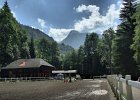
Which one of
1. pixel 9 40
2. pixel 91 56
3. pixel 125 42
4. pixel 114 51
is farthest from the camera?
pixel 91 56

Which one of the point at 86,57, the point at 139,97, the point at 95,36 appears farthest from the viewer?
the point at 95,36

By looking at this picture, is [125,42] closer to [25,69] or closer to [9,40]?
[25,69]

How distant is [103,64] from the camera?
13538 centimetres

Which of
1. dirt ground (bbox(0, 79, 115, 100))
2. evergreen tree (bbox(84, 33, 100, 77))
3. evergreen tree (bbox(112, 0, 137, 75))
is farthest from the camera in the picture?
evergreen tree (bbox(84, 33, 100, 77))

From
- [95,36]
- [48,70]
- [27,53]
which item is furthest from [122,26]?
[95,36]

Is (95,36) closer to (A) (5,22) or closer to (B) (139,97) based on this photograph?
(A) (5,22)

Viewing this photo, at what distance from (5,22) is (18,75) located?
78.8ft

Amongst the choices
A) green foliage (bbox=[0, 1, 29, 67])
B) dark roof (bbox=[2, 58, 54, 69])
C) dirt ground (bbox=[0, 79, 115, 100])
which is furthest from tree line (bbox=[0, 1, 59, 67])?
dirt ground (bbox=[0, 79, 115, 100])

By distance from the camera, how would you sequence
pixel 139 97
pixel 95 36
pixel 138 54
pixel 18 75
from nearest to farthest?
1. pixel 139 97
2. pixel 138 54
3. pixel 18 75
4. pixel 95 36

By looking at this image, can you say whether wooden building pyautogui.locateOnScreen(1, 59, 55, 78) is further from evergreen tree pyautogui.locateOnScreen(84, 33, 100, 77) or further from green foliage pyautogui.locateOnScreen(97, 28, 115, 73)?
green foliage pyautogui.locateOnScreen(97, 28, 115, 73)

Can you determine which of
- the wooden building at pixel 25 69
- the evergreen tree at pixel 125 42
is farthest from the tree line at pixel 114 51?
the wooden building at pixel 25 69

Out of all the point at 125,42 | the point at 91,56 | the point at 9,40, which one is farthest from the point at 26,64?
the point at 91,56

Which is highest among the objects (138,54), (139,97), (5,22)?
(5,22)

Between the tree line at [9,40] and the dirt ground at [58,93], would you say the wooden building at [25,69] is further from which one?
the dirt ground at [58,93]
